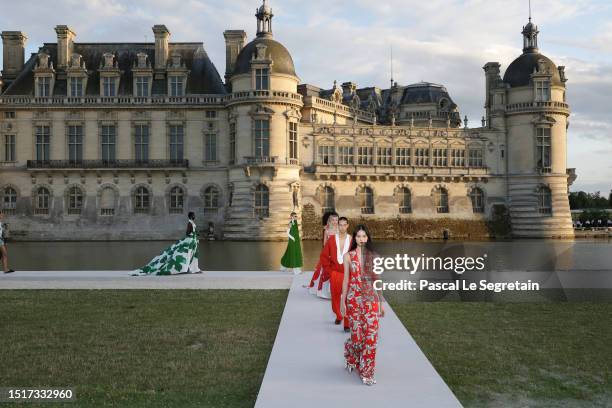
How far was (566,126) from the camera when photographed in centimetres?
6112

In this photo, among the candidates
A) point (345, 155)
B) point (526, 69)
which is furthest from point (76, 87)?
point (526, 69)

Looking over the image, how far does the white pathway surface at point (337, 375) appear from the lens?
8727mm

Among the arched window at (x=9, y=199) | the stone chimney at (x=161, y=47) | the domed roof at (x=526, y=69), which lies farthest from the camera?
the domed roof at (x=526, y=69)

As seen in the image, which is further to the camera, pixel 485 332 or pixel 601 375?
pixel 485 332

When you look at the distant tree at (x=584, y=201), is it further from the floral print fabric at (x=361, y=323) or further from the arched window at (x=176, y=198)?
the floral print fabric at (x=361, y=323)

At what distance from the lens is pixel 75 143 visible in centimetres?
5488

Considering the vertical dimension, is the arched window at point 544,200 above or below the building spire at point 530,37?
below

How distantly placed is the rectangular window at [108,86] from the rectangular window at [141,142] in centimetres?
353

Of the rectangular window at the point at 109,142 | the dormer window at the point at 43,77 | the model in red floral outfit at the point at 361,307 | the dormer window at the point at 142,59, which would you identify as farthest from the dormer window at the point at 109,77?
the model in red floral outfit at the point at 361,307

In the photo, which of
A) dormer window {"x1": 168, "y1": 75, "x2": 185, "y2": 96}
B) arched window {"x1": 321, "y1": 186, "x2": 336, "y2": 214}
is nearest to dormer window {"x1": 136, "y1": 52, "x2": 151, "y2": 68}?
dormer window {"x1": 168, "y1": 75, "x2": 185, "y2": 96}

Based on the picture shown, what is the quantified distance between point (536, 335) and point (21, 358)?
9.69m

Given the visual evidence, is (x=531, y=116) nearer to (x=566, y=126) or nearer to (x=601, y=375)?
(x=566, y=126)

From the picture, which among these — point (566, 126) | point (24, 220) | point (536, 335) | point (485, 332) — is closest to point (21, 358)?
point (485, 332)

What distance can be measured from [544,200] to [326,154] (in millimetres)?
19738
